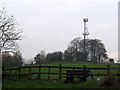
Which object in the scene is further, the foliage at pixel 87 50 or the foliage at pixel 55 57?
the foliage at pixel 55 57

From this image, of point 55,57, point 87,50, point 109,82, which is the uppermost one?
point 87,50

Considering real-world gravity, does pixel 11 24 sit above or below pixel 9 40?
above

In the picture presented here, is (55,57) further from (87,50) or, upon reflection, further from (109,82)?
(109,82)

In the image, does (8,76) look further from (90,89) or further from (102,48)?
(102,48)

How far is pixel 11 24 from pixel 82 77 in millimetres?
10660

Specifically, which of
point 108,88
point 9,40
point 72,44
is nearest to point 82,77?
point 108,88

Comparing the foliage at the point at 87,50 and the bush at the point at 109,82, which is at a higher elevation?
the foliage at the point at 87,50

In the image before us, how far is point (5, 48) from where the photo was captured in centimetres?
2044

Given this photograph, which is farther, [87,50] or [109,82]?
[87,50]

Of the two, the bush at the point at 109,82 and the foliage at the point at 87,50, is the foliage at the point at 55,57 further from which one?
the bush at the point at 109,82

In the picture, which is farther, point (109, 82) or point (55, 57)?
point (55, 57)

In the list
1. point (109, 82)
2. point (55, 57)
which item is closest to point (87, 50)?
point (55, 57)

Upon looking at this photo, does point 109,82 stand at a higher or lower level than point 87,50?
lower

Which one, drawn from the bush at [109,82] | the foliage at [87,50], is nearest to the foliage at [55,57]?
the foliage at [87,50]
